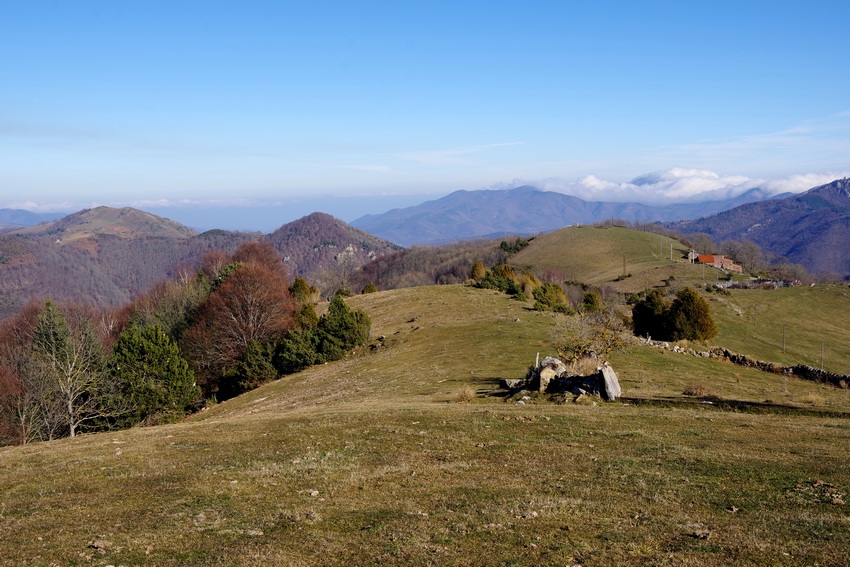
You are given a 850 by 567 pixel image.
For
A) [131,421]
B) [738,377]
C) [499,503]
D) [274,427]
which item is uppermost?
[499,503]

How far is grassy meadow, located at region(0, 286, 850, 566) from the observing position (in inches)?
369

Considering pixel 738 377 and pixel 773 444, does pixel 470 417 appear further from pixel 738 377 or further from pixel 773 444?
pixel 738 377

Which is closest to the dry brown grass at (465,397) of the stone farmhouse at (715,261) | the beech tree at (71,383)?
the beech tree at (71,383)

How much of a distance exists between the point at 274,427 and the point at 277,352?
3084 cm

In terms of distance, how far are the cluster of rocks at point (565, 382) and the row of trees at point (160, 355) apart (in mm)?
22565

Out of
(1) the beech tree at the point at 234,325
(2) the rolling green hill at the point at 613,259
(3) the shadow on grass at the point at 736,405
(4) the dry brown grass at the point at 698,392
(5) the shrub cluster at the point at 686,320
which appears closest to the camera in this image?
(3) the shadow on grass at the point at 736,405

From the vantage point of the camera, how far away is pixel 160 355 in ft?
129

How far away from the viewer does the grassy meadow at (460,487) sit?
30.8 ft

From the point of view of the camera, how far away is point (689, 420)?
20484 mm

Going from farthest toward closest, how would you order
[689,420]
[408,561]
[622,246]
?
[622,246], [689,420], [408,561]

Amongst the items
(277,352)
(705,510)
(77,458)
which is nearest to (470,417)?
(705,510)

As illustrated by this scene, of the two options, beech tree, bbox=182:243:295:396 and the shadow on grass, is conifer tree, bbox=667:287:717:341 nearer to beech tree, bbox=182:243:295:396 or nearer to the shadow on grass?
beech tree, bbox=182:243:295:396

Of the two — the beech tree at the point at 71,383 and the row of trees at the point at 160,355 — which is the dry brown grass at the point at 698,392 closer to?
the row of trees at the point at 160,355

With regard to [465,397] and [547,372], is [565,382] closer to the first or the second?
[547,372]
